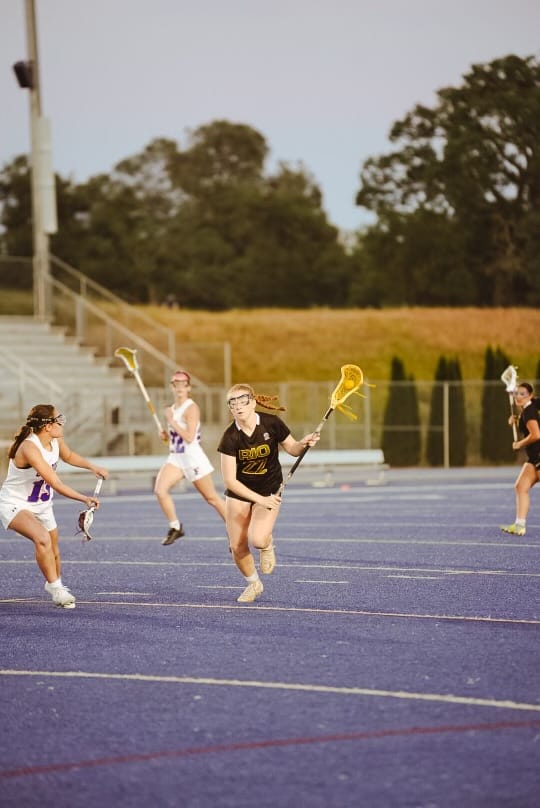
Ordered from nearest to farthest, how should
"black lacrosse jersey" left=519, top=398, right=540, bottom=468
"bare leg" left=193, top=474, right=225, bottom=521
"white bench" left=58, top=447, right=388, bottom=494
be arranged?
"bare leg" left=193, top=474, right=225, bottom=521 → "black lacrosse jersey" left=519, top=398, right=540, bottom=468 → "white bench" left=58, top=447, right=388, bottom=494

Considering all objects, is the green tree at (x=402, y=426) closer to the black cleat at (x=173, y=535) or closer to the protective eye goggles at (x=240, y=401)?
the black cleat at (x=173, y=535)

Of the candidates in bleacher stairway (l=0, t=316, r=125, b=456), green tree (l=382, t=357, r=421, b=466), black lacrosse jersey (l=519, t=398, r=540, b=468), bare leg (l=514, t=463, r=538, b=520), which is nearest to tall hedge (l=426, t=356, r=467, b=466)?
green tree (l=382, t=357, r=421, b=466)

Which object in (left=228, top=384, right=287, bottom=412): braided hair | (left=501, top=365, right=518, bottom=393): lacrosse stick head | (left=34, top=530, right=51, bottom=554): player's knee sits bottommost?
(left=34, top=530, right=51, bottom=554): player's knee

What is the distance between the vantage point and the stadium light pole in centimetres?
3712

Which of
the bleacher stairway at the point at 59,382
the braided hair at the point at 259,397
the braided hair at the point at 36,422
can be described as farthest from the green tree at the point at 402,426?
the braided hair at the point at 36,422

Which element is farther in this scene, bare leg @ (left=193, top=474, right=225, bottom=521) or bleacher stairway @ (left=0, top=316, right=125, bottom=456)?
bleacher stairway @ (left=0, top=316, right=125, bottom=456)

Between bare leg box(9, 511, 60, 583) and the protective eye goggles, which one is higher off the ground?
the protective eye goggles

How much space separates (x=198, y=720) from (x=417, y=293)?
5786cm

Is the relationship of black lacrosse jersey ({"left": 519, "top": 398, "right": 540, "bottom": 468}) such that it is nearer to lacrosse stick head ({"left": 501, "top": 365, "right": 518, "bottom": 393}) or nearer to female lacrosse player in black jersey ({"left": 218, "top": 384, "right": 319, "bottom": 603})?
lacrosse stick head ({"left": 501, "top": 365, "right": 518, "bottom": 393})

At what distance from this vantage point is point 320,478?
2777 centimetres

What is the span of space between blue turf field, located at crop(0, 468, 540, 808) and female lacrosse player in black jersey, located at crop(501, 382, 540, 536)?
1.31 metres

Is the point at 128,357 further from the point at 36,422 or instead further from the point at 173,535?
the point at 36,422

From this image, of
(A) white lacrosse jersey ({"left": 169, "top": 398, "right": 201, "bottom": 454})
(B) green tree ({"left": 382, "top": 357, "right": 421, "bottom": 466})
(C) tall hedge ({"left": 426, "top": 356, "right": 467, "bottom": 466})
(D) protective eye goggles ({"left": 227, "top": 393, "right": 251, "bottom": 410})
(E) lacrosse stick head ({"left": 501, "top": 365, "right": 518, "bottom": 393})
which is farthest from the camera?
(B) green tree ({"left": 382, "top": 357, "right": 421, "bottom": 466})

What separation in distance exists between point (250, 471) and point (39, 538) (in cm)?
176
